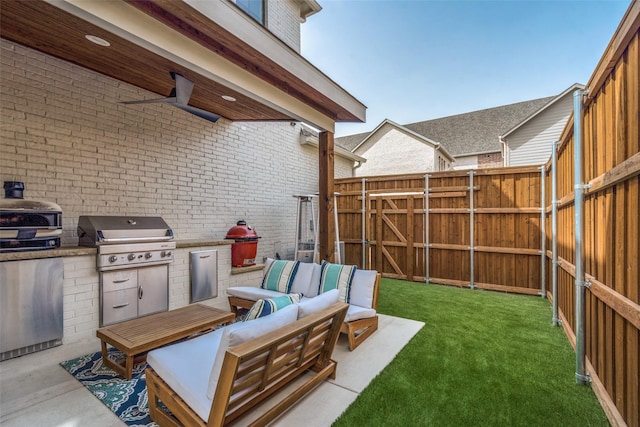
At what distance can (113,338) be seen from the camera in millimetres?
2615

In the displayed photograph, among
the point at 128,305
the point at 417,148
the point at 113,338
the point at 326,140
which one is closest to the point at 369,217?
the point at 326,140

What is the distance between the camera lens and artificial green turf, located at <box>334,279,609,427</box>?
214cm

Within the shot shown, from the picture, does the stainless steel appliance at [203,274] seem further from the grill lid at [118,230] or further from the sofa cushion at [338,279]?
the sofa cushion at [338,279]

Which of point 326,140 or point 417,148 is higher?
point 417,148

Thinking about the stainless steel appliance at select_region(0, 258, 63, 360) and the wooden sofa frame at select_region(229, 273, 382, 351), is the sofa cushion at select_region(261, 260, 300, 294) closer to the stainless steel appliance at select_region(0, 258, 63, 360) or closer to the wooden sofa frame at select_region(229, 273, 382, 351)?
the wooden sofa frame at select_region(229, 273, 382, 351)

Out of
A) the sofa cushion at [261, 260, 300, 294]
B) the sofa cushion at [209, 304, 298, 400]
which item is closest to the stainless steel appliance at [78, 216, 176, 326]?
the sofa cushion at [261, 260, 300, 294]

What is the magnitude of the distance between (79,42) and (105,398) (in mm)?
3271

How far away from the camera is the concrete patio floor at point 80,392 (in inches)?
84.0

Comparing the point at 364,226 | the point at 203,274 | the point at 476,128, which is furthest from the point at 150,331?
the point at 476,128

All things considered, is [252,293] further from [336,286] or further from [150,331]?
[150,331]

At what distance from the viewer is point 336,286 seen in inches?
148

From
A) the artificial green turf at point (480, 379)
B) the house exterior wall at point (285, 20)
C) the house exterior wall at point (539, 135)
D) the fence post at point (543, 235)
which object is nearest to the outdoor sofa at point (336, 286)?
the artificial green turf at point (480, 379)

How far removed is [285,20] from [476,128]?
46.4 feet

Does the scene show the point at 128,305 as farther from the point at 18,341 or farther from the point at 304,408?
the point at 304,408
